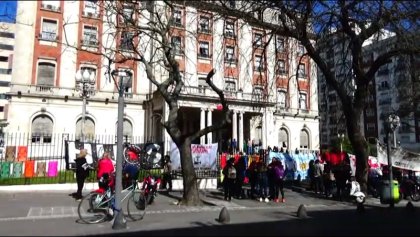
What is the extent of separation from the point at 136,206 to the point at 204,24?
24.9 feet

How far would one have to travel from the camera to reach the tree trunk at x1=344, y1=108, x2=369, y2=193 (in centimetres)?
1730

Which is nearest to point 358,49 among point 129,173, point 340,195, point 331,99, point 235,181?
point 331,99

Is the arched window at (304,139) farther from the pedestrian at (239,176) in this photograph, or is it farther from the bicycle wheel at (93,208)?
the bicycle wheel at (93,208)

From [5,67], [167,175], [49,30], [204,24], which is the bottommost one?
[167,175]

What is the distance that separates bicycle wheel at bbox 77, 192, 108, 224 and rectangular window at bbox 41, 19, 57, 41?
30038 millimetres

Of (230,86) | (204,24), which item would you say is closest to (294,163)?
(204,24)

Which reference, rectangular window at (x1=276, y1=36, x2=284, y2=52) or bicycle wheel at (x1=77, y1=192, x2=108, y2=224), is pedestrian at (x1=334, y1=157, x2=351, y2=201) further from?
bicycle wheel at (x1=77, y1=192, x2=108, y2=224)

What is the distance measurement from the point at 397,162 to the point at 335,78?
5.57 m

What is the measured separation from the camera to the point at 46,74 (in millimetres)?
37969

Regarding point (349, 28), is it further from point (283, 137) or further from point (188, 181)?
point (283, 137)

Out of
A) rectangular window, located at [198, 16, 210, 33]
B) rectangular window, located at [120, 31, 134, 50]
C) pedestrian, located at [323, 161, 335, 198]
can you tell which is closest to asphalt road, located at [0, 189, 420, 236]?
pedestrian, located at [323, 161, 335, 198]

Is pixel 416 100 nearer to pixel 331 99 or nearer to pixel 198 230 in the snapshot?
pixel 331 99

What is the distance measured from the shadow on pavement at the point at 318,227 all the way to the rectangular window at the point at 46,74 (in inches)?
1223

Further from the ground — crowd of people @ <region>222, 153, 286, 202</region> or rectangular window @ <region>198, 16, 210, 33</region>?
rectangular window @ <region>198, 16, 210, 33</region>
